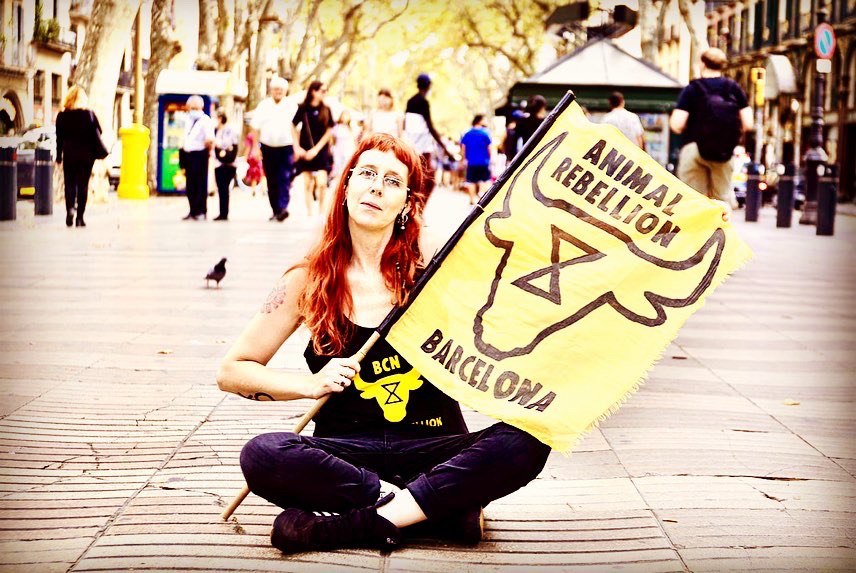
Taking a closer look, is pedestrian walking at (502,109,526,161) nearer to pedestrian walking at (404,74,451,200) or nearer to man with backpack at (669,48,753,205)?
pedestrian walking at (404,74,451,200)

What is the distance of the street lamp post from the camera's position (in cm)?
2045

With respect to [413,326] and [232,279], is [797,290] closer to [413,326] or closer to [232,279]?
[232,279]

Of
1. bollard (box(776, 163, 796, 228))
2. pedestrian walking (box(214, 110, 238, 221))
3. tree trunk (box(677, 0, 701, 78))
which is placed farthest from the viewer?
tree trunk (box(677, 0, 701, 78))

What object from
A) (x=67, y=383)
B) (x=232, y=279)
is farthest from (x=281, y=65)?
(x=67, y=383)

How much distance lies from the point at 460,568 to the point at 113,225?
45.9ft

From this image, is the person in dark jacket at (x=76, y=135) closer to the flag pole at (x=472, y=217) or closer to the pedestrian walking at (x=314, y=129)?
the pedestrian walking at (x=314, y=129)

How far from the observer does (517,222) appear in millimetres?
3842

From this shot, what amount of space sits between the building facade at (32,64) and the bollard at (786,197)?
464 inches

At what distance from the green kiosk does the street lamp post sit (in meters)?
11.0

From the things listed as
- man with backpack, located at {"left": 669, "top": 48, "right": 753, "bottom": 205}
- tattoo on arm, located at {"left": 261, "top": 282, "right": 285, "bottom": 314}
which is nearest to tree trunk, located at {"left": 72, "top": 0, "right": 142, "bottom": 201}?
man with backpack, located at {"left": 669, "top": 48, "right": 753, "bottom": 205}

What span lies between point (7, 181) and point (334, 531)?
1395cm

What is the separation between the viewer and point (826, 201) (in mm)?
19766


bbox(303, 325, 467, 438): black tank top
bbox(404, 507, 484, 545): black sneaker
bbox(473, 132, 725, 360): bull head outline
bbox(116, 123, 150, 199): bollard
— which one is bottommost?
bbox(116, 123, 150, 199): bollard

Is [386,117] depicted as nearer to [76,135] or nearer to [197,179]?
[197,179]
